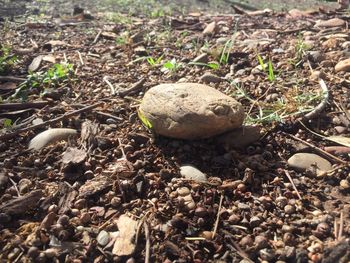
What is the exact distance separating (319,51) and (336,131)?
1.10 metres

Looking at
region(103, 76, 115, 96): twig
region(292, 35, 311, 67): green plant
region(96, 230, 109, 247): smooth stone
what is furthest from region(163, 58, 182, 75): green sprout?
region(96, 230, 109, 247): smooth stone

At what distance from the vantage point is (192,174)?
1.86m

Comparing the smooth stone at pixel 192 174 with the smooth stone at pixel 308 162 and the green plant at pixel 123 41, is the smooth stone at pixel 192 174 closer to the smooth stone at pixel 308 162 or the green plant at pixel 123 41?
the smooth stone at pixel 308 162

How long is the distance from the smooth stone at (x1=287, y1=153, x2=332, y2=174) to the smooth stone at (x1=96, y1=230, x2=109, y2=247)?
Result: 1.00 metres

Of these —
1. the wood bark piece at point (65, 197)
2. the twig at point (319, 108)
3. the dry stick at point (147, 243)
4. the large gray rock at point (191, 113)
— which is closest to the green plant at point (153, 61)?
the large gray rock at point (191, 113)

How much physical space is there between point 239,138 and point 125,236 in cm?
Result: 84

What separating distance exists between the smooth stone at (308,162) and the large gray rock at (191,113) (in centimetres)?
35

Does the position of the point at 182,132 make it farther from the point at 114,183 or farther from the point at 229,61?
the point at 229,61

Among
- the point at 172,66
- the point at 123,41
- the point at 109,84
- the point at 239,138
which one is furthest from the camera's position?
the point at 123,41

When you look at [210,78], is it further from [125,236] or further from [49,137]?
[125,236]

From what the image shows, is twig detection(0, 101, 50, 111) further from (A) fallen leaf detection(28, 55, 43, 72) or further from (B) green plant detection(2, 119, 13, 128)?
(A) fallen leaf detection(28, 55, 43, 72)

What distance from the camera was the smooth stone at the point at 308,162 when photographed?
190 cm

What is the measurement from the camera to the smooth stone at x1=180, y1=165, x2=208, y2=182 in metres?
1.84

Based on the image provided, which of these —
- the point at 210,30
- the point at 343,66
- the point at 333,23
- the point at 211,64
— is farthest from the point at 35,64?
the point at 333,23
